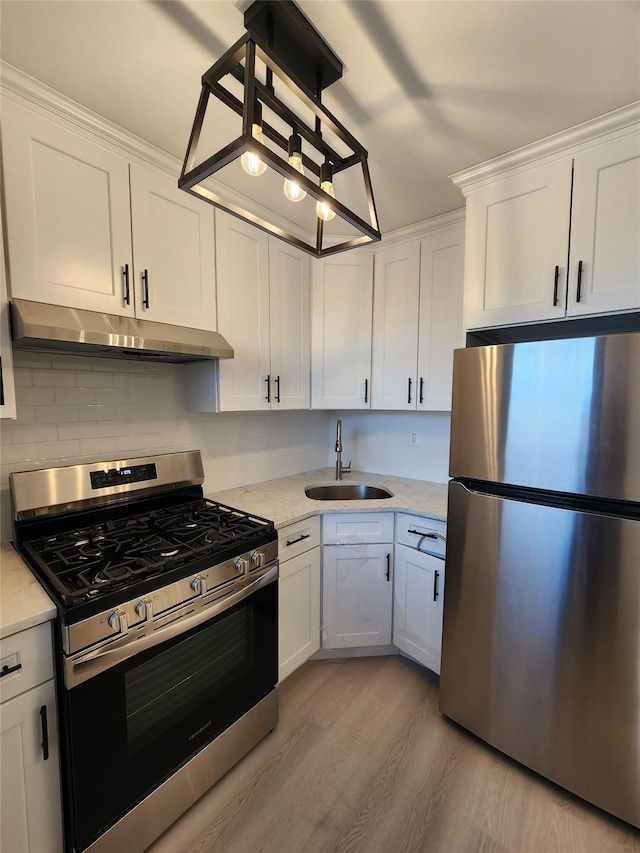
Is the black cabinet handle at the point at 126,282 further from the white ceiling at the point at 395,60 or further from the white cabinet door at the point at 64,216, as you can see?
the white ceiling at the point at 395,60

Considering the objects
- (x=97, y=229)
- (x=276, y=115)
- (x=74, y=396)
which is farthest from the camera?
(x=74, y=396)

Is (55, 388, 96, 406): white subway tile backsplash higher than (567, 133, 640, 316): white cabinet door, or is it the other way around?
(567, 133, 640, 316): white cabinet door

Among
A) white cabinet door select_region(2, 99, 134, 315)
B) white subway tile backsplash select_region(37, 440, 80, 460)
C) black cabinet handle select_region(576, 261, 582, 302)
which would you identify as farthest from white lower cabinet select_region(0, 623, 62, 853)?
black cabinet handle select_region(576, 261, 582, 302)

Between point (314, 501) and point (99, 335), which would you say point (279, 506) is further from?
point (99, 335)

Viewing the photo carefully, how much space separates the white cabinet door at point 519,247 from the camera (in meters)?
1.51

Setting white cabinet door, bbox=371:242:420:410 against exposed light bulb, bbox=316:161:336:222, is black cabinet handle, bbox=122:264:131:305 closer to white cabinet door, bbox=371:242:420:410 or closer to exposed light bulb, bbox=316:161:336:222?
exposed light bulb, bbox=316:161:336:222

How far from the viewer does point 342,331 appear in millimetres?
2451

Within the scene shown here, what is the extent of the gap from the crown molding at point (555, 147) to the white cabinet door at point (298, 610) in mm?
1938

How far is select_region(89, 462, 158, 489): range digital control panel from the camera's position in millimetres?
1650

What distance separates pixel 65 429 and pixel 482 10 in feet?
6.49

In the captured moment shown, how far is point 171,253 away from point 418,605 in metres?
2.12

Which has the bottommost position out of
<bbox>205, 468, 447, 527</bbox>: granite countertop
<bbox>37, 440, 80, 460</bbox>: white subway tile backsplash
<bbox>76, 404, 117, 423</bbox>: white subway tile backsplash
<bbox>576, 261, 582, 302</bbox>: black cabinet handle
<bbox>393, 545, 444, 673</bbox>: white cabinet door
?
<bbox>393, 545, 444, 673</bbox>: white cabinet door

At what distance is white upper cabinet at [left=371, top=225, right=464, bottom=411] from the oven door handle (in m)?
1.44

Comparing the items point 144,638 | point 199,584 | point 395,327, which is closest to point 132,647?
point 144,638
